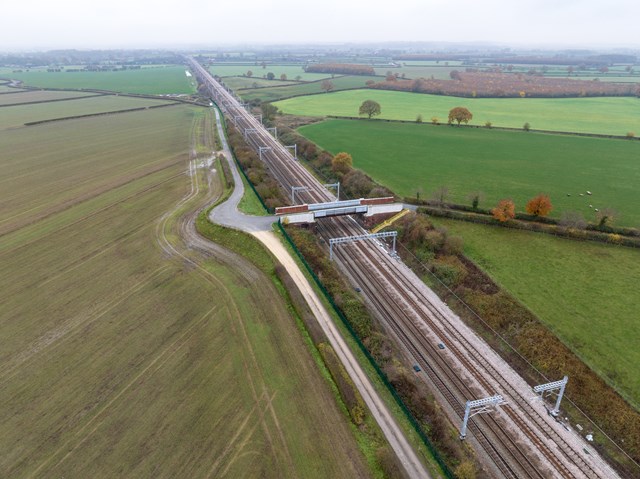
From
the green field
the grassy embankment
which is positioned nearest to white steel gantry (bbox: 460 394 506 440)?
the grassy embankment

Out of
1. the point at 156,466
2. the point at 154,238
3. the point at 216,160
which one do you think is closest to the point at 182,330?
the point at 156,466

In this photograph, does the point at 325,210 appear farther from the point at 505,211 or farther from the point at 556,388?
the point at 556,388

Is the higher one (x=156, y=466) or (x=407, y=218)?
(x=407, y=218)

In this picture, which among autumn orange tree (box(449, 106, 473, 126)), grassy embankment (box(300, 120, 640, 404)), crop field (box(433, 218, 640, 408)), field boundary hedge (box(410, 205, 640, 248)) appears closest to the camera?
crop field (box(433, 218, 640, 408))

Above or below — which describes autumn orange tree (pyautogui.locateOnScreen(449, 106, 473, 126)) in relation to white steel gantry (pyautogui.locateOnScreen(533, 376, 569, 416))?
above

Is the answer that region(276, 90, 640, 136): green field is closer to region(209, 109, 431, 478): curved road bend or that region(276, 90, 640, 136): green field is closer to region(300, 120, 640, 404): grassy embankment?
region(300, 120, 640, 404): grassy embankment

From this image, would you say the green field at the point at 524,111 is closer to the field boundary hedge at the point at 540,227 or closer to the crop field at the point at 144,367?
the field boundary hedge at the point at 540,227

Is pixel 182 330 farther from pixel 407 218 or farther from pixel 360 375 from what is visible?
pixel 407 218
